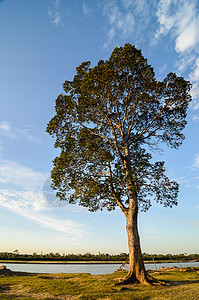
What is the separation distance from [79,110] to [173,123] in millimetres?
7705

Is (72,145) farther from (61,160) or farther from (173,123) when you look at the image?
(173,123)

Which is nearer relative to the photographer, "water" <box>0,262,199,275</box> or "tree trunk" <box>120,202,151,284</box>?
"tree trunk" <box>120,202,151,284</box>

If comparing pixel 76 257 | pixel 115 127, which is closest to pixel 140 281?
pixel 115 127

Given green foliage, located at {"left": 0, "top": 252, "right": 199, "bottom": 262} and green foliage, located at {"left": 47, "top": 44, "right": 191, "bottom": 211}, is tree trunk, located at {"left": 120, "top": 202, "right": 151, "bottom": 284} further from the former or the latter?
green foliage, located at {"left": 0, "top": 252, "right": 199, "bottom": 262}

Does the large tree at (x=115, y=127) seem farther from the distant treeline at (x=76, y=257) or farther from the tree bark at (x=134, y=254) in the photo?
the distant treeline at (x=76, y=257)

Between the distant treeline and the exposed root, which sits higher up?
the distant treeline

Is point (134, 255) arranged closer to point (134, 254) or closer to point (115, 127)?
point (134, 254)

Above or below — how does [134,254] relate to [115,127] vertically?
below

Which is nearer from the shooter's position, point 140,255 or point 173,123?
point 140,255

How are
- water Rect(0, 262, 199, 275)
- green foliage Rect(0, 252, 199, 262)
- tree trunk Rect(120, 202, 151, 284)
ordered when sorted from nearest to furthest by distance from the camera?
tree trunk Rect(120, 202, 151, 284)
water Rect(0, 262, 199, 275)
green foliage Rect(0, 252, 199, 262)

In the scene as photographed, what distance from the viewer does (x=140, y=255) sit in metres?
13.6

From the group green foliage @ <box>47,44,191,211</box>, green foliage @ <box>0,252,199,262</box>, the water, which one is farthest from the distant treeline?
green foliage @ <box>47,44,191,211</box>

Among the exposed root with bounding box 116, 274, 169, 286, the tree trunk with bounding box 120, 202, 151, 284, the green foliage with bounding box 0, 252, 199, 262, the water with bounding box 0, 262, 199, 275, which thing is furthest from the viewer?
the green foliage with bounding box 0, 252, 199, 262

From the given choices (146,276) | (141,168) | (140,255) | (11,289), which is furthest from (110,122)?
(11,289)
